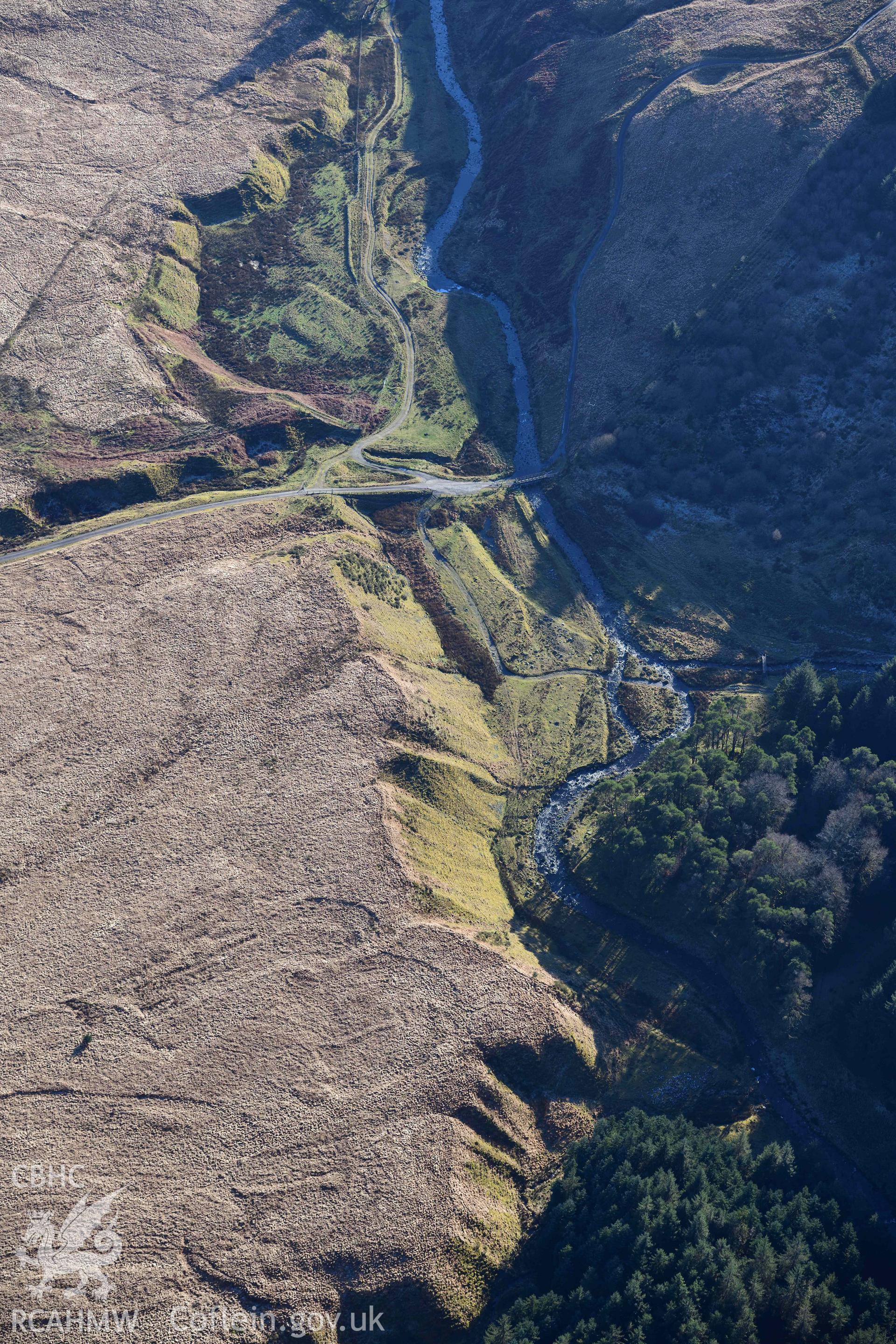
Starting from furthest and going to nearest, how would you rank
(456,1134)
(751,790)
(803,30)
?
(803,30), (751,790), (456,1134)

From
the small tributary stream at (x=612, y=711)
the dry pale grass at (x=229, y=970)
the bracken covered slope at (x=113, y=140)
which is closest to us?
the dry pale grass at (x=229, y=970)

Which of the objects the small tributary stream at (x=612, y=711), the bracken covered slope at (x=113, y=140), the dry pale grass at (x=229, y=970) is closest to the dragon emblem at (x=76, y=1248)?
the dry pale grass at (x=229, y=970)

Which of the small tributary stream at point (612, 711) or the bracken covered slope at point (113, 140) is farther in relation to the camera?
the bracken covered slope at point (113, 140)

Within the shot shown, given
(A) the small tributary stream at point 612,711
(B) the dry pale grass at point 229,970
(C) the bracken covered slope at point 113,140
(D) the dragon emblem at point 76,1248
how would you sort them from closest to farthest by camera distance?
1. (D) the dragon emblem at point 76,1248
2. (B) the dry pale grass at point 229,970
3. (A) the small tributary stream at point 612,711
4. (C) the bracken covered slope at point 113,140

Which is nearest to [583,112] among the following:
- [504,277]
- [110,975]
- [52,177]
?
[504,277]

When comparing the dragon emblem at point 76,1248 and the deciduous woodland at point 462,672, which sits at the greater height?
the deciduous woodland at point 462,672

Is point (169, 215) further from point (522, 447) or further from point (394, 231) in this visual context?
point (522, 447)

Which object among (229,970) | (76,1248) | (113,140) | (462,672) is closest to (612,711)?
(462,672)

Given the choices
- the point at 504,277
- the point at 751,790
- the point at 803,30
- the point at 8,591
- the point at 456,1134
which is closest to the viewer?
the point at 456,1134

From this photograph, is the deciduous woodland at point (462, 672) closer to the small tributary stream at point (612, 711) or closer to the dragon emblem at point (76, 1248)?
the small tributary stream at point (612, 711)
